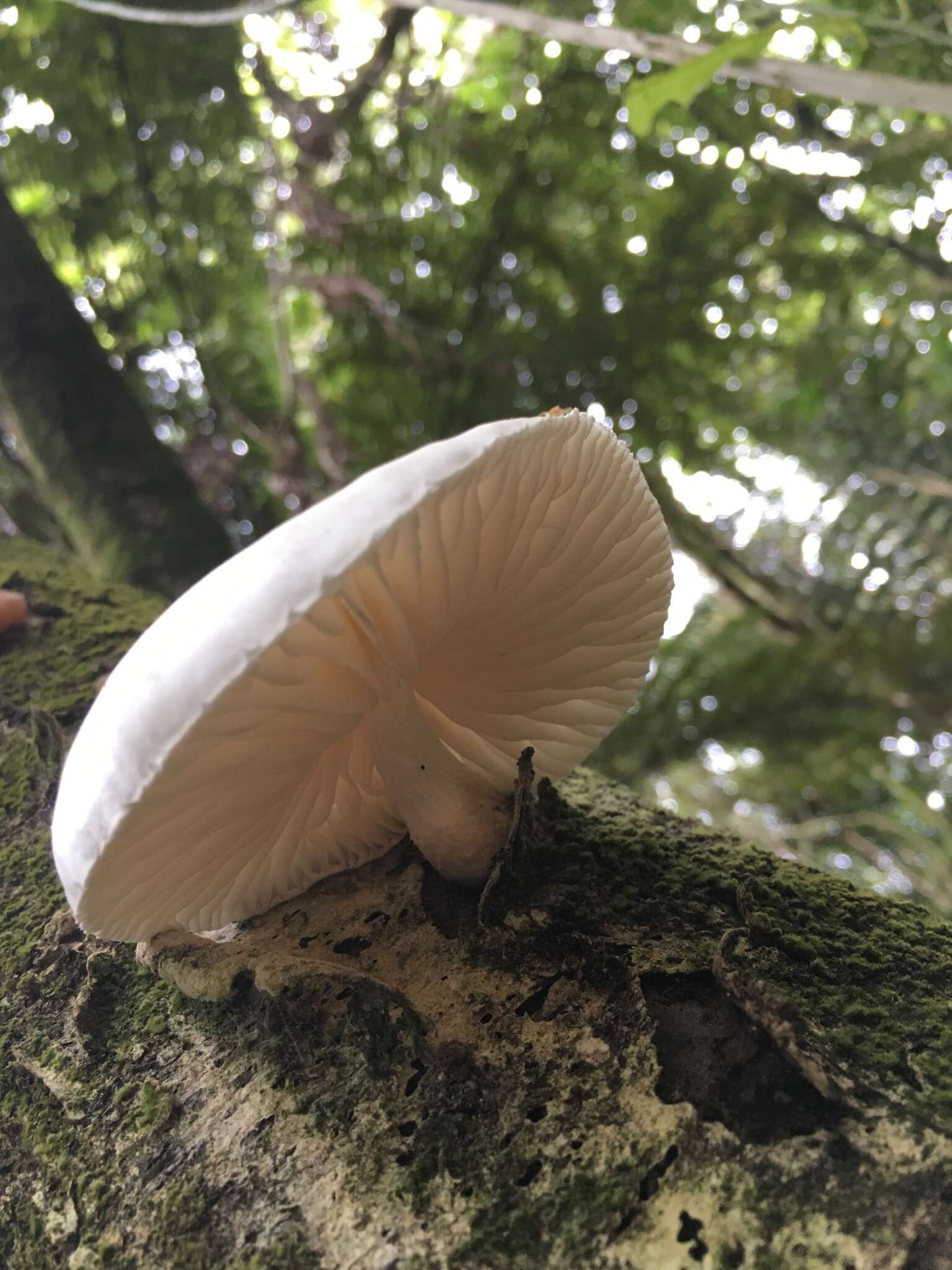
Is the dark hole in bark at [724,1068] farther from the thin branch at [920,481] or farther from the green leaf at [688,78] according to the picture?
the thin branch at [920,481]

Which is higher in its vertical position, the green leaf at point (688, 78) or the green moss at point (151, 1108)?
the green leaf at point (688, 78)

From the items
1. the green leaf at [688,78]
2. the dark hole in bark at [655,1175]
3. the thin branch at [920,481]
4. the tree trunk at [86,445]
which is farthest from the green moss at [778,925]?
the thin branch at [920,481]

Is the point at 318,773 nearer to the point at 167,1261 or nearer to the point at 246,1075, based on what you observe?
the point at 246,1075

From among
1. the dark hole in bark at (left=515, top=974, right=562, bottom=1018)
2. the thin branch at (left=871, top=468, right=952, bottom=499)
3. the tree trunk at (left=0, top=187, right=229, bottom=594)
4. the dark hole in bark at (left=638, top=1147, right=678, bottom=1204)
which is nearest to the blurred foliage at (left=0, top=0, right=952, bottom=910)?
the thin branch at (left=871, top=468, right=952, bottom=499)

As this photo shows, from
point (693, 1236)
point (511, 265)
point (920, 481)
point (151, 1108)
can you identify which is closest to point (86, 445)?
point (511, 265)

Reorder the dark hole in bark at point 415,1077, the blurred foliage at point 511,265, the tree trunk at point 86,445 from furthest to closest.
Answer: the blurred foliage at point 511,265
the tree trunk at point 86,445
the dark hole in bark at point 415,1077

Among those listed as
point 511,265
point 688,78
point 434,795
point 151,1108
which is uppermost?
point 688,78

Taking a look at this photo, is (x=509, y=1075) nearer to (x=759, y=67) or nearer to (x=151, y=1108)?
(x=151, y=1108)
